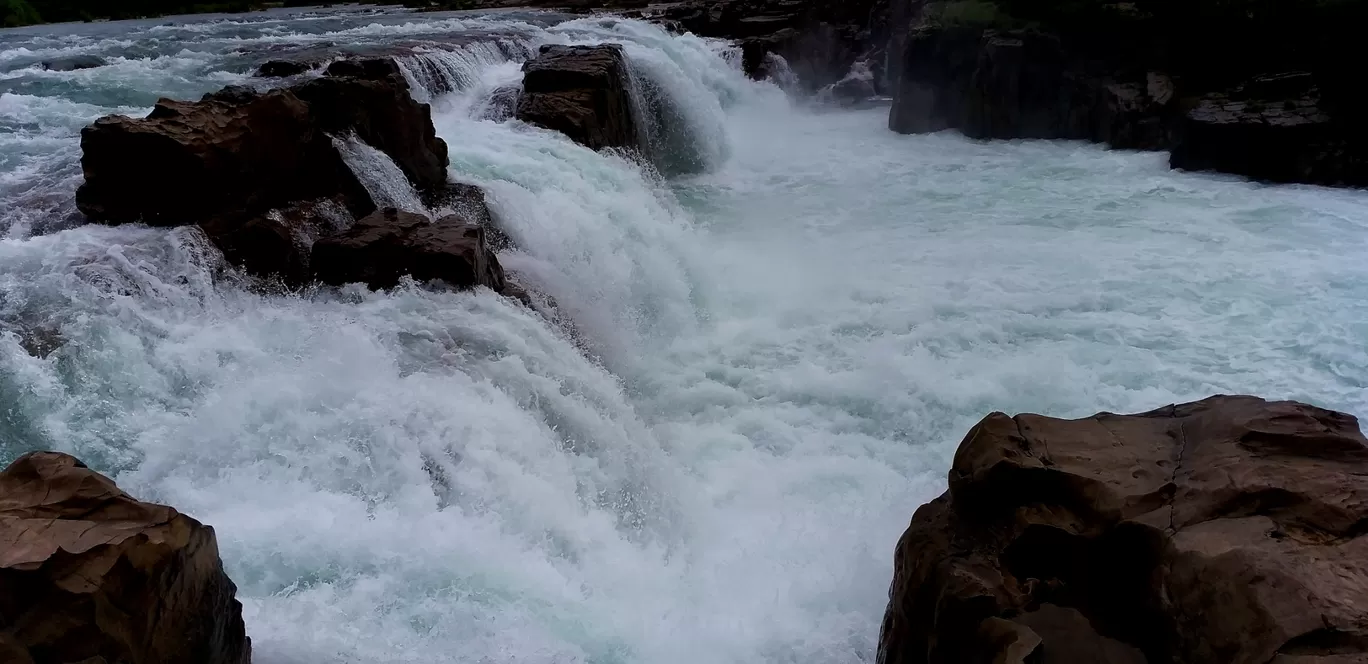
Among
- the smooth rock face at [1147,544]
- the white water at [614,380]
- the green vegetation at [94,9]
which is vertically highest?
the green vegetation at [94,9]

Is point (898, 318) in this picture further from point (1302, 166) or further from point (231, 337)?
point (1302, 166)

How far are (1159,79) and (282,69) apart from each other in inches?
504

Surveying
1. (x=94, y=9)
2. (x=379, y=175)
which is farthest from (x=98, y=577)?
(x=94, y=9)

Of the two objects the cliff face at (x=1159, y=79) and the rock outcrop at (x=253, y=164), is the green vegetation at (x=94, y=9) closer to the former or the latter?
the cliff face at (x=1159, y=79)

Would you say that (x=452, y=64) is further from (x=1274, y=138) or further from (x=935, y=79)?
(x=1274, y=138)

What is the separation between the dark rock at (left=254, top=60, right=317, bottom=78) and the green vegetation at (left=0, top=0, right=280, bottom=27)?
20.0 m

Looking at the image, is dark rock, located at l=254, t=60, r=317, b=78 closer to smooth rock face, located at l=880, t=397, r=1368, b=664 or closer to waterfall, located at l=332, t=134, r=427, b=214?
waterfall, located at l=332, t=134, r=427, b=214

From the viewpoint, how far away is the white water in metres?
3.96

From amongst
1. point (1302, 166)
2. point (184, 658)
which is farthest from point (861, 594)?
point (1302, 166)

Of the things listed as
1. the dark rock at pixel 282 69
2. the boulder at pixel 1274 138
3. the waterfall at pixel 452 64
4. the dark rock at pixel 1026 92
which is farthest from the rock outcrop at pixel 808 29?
the dark rock at pixel 282 69

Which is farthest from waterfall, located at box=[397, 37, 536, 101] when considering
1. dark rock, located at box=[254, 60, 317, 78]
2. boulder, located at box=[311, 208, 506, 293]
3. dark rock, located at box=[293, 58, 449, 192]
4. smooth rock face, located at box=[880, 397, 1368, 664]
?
smooth rock face, located at box=[880, 397, 1368, 664]

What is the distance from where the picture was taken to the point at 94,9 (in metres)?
28.7

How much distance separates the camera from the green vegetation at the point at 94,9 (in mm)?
25375

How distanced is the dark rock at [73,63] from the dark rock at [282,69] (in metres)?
2.36
